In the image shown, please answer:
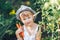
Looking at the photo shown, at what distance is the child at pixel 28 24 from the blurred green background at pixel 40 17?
0.16 meters

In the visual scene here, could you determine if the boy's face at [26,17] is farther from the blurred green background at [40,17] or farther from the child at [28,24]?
the blurred green background at [40,17]

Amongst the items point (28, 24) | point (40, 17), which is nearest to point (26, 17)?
point (28, 24)

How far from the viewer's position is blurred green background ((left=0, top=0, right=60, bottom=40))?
89.1 inches

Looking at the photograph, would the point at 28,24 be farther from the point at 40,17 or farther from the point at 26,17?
the point at 40,17

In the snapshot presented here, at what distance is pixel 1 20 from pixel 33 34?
1.76 ft

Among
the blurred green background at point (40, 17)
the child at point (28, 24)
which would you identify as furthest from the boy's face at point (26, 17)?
the blurred green background at point (40, 17)

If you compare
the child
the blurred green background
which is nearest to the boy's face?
the child

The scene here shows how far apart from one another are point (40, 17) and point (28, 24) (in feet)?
1.50

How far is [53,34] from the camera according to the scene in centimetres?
233

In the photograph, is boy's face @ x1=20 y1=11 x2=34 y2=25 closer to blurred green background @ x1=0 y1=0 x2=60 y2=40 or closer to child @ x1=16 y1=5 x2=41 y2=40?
child @ x1=16 y1=5 x2=41 y2=40

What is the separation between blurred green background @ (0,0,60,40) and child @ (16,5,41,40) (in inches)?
6.1

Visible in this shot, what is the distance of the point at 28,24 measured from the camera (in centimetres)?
217

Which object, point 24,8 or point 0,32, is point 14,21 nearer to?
point 0,32

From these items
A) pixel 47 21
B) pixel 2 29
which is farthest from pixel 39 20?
Answer: pixel 2 29
